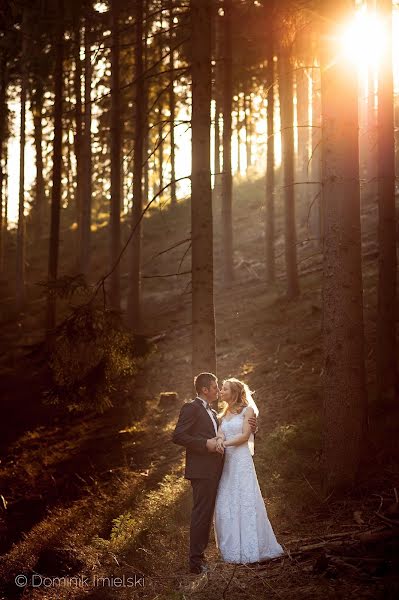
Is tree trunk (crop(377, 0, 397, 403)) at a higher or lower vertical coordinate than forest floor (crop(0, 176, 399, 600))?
higher

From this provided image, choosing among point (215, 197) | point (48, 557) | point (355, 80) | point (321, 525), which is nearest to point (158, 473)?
point (48, 557)

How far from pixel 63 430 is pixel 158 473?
5.00m

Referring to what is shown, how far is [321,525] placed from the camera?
8.28m

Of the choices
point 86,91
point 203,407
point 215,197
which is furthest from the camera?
point 215,197

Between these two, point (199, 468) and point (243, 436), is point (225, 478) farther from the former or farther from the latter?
point (243, 436)

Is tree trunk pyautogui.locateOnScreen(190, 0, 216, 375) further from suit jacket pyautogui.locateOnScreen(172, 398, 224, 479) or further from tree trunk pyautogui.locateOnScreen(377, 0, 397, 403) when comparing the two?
tree trunk pyautogui.locateOnScreen(377, 0, 397, 403)

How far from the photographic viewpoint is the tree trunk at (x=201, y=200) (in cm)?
1041

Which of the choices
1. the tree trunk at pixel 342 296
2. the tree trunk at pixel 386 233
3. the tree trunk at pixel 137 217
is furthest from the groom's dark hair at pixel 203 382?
the tree trunk at pixel 137 217

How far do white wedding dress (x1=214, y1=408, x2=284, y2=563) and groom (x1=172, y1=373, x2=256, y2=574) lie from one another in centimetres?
13

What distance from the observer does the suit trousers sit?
7.59m

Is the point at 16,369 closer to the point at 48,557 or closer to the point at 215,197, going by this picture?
the point at 48,557

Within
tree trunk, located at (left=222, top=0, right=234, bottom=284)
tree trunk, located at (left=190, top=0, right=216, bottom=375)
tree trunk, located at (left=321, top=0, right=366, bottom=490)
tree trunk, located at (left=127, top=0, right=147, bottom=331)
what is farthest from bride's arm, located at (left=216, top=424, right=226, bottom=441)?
tree trunk, located at (left=222, top=0, right=234, bottom=284)

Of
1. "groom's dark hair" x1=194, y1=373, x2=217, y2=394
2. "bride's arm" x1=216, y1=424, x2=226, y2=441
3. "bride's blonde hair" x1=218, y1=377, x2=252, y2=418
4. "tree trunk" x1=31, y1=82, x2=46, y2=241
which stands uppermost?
"tree trunk" x1=31, y1=82, x2=46, y2=241

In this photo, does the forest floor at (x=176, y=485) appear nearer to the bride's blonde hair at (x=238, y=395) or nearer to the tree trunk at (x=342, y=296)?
the tree trunk at (x=342, y=296)
